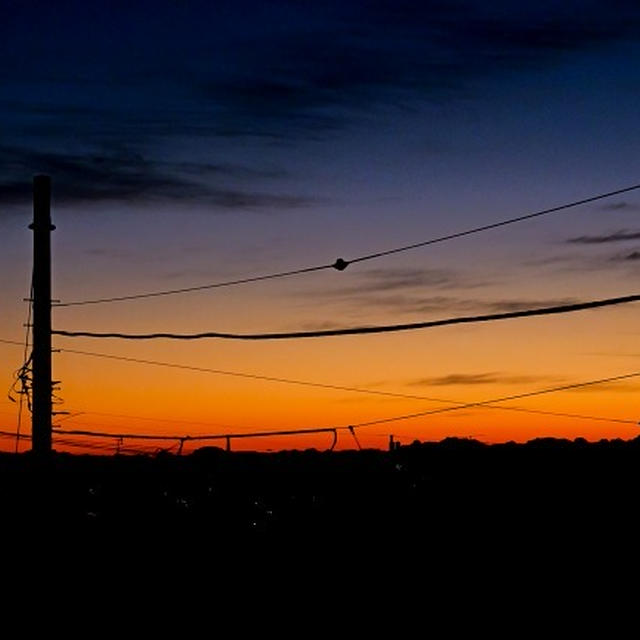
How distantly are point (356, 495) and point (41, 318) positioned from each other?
34687 mm

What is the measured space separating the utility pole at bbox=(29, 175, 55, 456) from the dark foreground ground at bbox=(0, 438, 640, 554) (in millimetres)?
767

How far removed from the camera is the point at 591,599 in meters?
31.7

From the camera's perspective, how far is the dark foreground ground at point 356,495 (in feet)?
137

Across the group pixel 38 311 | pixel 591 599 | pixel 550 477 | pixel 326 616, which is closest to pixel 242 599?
pixel 326 616

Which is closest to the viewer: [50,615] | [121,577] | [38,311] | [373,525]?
[38,311]

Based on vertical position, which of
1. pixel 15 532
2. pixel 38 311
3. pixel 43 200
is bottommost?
pixel 15 532

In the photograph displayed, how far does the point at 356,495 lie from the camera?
58.4 meters

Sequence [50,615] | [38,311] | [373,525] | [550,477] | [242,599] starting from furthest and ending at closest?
[550,477] < [373,525] < [242,599] < [50,615] < [38,311]

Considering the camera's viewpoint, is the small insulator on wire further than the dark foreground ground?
No

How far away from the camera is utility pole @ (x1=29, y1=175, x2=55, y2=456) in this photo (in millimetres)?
24922

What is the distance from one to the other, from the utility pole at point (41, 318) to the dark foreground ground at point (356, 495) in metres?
0.77

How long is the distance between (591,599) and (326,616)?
242 inches

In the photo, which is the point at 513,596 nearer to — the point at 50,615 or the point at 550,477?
the point at 50,615

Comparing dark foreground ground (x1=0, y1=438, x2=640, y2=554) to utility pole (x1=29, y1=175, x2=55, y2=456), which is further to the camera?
dark foreground ground (x1=0, y1=438, x2=640, y2=554)
